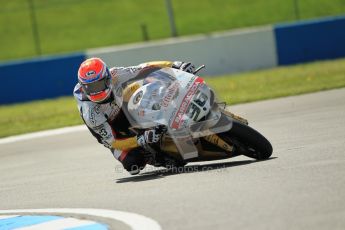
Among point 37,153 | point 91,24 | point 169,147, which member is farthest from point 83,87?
point 91,24

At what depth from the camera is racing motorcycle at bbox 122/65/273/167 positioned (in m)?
7.71

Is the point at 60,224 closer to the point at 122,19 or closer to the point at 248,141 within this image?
the point at 248,141

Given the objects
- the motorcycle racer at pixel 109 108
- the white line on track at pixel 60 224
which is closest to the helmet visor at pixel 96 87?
the motorcycle racer at pixel 109 108

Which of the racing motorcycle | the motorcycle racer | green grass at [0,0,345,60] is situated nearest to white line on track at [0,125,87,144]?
the motorcycle racer

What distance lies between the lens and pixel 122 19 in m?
28.3

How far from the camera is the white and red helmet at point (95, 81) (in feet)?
26.6

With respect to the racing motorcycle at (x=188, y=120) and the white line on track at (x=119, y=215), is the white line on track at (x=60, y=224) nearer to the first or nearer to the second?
the white line on track at (x=119, y=215)

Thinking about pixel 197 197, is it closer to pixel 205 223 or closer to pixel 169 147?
pixel 205 223

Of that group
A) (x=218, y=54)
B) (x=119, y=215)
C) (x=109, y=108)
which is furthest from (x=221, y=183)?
(x=218, y=54)

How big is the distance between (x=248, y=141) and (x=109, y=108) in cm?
149

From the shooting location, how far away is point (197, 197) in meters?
6.52

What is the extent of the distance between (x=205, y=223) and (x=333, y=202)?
89 centimetres

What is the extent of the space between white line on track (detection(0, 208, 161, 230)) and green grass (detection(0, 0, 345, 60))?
17025 millimetres

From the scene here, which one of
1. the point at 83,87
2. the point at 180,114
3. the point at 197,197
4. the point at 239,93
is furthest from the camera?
the point at 239,93
